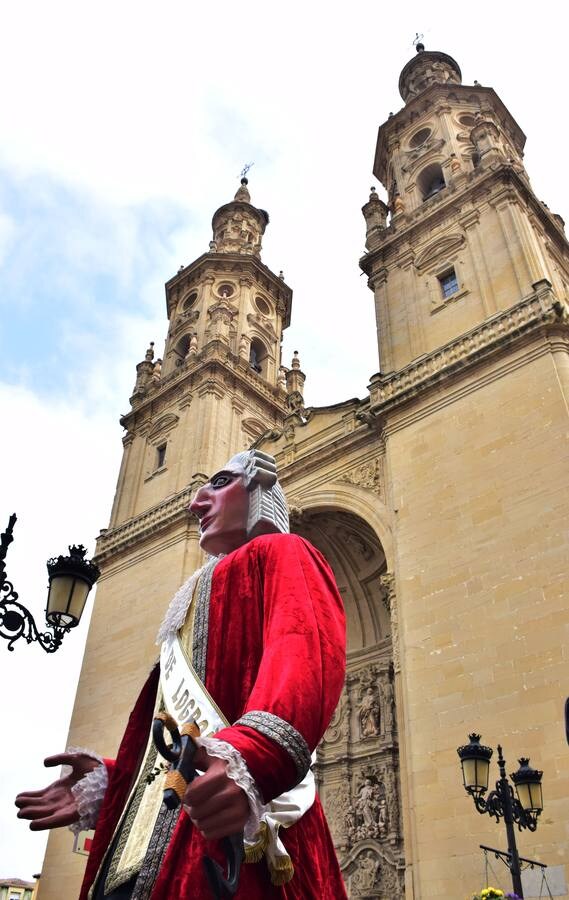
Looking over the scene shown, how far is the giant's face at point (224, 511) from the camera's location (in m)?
3.04

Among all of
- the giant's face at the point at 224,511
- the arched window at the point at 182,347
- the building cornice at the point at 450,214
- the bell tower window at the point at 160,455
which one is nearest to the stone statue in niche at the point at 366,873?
the giant's face at the point at 224,511

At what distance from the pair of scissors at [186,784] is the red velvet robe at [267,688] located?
0.07 m

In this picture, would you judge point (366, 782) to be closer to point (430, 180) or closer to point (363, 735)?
point (363, 735)

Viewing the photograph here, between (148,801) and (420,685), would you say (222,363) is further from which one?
(148,801)

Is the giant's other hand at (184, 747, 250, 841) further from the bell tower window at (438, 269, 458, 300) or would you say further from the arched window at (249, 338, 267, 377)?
the arched window at (249, 338, 267, 377)

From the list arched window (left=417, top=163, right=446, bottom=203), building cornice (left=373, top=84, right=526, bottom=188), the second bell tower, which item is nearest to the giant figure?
the second bell tower

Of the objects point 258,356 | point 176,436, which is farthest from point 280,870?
point 258,356

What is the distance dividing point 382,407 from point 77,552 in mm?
8295

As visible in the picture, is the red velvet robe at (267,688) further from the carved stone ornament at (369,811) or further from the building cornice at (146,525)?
the building cornice at (146,525)

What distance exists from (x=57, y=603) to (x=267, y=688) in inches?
149

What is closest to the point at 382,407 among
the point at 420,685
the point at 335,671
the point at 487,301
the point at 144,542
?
the point at 487,301

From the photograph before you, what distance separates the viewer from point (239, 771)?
5.02ft

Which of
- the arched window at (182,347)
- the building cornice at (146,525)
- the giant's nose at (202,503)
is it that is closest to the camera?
the giant's nose at (202,503)

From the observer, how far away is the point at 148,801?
85.3 inches
